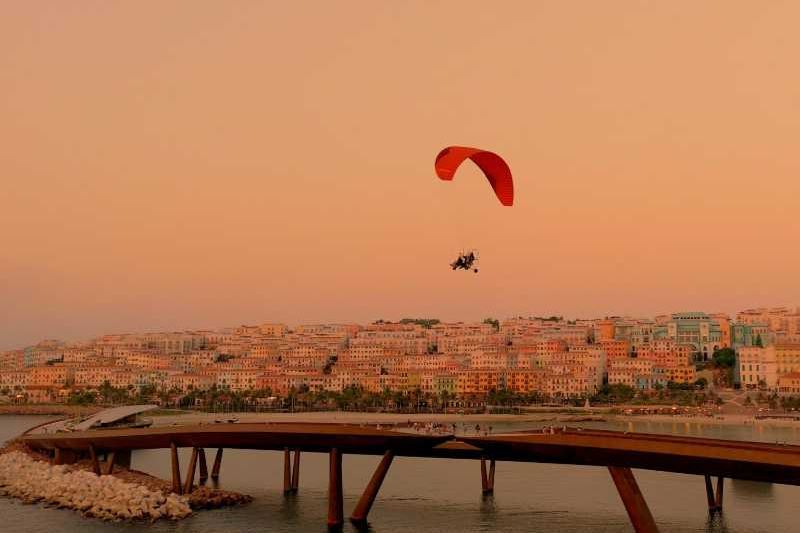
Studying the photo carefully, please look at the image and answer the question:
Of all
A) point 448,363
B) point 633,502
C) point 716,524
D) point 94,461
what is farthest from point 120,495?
point 448,363

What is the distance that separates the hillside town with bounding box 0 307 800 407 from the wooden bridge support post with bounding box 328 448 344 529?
65414mm

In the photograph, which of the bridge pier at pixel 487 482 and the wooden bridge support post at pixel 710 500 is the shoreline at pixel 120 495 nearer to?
the bridge pier at pixel 487 482

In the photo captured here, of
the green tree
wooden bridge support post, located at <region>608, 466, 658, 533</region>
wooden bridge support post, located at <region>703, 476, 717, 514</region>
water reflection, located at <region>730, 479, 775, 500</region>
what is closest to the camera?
wooden bridge support post, located at <region>608, 466, 658, 533</region>

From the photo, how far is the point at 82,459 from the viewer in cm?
3522

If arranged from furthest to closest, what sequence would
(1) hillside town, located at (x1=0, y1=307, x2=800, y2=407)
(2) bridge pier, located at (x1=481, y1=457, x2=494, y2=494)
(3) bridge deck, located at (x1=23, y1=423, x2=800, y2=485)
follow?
(1) hillside town, located at (x1=0, y1=307, x2=800, y2=407) → (2) bridge pier, located at (x1=481, y1=457, x2=494, y2=494) → (3) bridge deck, located at (x1=23, y1=423, x2=800, y2=485)

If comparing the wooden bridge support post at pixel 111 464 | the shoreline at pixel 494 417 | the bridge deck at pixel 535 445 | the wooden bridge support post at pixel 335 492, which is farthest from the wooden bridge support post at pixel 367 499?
the shoreline at pixel 494 417

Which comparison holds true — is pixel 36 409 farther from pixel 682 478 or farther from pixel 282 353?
pixel 682 478

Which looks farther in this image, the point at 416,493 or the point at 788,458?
the point at 416,493

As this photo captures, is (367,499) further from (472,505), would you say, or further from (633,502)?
(633,502)

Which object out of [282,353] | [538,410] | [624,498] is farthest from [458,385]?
[624,498]

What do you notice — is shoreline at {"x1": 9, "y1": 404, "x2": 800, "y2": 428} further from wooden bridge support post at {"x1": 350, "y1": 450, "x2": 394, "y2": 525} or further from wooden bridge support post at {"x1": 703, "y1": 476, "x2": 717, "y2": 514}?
wooden bridge support post at {"x1": 350, "y1": 450, "x2": 394, "y2": 525}

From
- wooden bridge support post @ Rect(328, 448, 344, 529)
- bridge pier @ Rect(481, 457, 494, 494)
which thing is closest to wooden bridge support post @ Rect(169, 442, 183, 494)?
wooden bridge support post @ Rect(328, 448, 344, 529)

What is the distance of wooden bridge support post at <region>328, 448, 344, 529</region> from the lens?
24766 millimetres

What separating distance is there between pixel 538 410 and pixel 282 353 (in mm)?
47823
